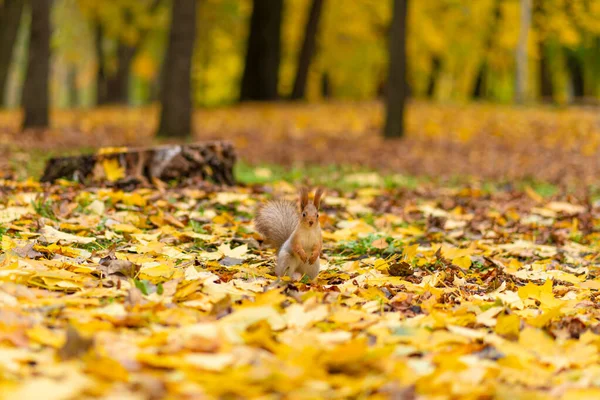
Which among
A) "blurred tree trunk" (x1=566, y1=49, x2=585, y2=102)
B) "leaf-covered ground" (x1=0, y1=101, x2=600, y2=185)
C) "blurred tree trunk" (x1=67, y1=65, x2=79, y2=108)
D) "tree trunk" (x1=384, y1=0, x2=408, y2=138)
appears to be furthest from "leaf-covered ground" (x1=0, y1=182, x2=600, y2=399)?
"blurred tree trunk" (x1=67, y1=65, x2=79, y2=108)

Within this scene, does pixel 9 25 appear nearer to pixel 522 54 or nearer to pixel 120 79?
pixel 120 79

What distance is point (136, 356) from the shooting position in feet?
7.98

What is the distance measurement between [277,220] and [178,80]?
340 inches

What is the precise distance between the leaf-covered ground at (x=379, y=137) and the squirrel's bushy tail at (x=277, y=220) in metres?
4.18

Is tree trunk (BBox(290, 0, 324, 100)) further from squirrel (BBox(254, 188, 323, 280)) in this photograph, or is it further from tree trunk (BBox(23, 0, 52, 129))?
squirrel (BBox(254, 188, 323, 280))

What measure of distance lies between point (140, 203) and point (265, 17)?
16.2 metres

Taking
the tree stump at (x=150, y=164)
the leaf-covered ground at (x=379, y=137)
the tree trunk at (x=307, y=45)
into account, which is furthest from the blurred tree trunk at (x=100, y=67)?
the tree stump at (x=150, y=164)

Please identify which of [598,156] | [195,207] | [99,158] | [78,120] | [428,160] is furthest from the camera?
[78,120]

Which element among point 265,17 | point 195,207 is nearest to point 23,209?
point 195,207

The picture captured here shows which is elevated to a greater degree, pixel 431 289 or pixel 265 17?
pixel 265 17

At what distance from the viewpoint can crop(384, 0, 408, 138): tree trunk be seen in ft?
44.7

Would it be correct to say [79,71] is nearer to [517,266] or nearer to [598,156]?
[598,156]

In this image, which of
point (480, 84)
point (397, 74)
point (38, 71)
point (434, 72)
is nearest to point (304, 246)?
point (397, 74)

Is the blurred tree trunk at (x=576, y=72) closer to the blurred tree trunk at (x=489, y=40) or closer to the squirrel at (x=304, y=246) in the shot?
the blurred tree trunk at (x=489, y=40)
